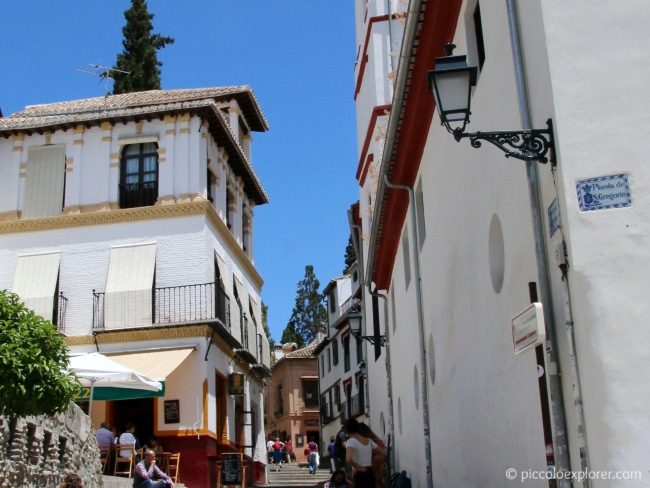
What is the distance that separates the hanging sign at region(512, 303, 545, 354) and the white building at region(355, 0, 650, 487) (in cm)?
17

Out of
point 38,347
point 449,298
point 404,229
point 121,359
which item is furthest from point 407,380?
point 38,347

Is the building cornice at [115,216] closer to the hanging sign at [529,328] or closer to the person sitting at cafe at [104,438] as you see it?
the person sitting at cafe at [104,438]

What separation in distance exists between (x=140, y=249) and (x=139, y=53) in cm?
1886

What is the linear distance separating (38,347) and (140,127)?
16.9 m

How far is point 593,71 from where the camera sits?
668 cm

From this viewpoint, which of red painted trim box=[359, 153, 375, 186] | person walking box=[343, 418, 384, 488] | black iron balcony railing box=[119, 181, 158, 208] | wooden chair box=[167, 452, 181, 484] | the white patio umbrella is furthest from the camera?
red painted trim box=[359, 153, 375, 186]

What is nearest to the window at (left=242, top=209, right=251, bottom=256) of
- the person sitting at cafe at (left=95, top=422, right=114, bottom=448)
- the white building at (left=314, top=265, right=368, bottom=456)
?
the white building at (left=314, top=265, right=368, bottom=456)

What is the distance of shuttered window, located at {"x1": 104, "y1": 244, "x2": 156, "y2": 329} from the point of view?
23.1 m

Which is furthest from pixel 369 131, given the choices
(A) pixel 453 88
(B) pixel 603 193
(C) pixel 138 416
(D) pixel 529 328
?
(B) pixel 603 193

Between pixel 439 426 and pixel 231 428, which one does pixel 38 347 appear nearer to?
pixel 439 426

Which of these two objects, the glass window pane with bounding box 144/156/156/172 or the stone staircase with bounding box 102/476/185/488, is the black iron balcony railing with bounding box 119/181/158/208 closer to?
the glass window pane with bounding box 144/156/156/172

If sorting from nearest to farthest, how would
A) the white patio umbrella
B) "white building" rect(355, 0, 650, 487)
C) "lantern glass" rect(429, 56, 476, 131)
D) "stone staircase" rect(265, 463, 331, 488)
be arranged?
"white building" rect(355, 0, 650, 487), "lantern glass" rect(429, 56, 476, 131), the white patio umbrella, "stone staircase" rect(265, 463, 331, 488)

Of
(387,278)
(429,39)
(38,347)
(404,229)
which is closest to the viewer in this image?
(38,347)

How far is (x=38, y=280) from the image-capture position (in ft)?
79.2
